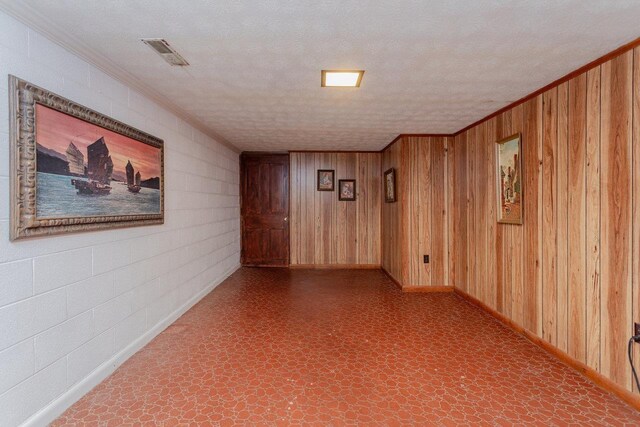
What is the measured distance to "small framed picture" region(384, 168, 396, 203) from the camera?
202 inches

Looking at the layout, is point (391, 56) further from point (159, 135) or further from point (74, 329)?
point (74, 329)

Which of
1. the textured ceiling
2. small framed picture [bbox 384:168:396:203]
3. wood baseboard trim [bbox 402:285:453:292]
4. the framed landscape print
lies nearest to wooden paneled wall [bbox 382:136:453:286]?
wood baseboard trim [bbox 402:285:453:292]

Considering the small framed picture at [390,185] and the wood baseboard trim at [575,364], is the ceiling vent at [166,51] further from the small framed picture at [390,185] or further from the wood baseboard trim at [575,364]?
the wood baseboard trim at [575,364]

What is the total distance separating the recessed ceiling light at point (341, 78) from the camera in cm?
246

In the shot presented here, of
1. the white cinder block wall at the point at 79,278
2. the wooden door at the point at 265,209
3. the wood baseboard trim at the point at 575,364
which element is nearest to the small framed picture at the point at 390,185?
the wooden door at the point at 265,209

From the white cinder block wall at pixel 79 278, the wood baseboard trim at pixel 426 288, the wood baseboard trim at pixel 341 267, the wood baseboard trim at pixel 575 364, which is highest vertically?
the white cinder block wall at pixel 79 278

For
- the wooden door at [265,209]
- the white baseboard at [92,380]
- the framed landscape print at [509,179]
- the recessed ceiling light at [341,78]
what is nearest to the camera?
the white baseboard at [92,380]

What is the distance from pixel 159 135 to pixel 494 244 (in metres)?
3.83

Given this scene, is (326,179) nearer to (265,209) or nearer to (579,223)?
(265,209)

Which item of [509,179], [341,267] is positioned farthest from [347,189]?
[509,179]

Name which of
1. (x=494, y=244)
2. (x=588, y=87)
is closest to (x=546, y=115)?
(x=588, y=87)

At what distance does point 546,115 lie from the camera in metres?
2.77

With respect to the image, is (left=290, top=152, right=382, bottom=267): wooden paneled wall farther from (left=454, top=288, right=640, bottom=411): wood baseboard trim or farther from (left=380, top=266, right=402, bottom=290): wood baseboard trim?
(left=454, top=288, right=640, bottom=411): wood baseboard trim

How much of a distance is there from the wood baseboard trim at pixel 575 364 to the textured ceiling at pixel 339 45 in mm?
2241
